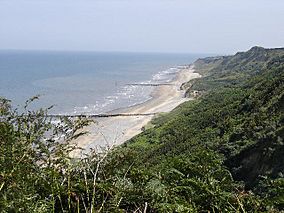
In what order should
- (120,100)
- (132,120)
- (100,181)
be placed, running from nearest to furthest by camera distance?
(100,181)
(132,120)
(120,100)

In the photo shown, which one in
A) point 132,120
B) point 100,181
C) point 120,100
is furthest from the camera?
point 120,100

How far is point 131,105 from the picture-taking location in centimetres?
7469

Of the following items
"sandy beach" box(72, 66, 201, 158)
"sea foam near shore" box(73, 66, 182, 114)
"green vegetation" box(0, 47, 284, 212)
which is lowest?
"sea foam near shore" box(73, 66, 182, 114)

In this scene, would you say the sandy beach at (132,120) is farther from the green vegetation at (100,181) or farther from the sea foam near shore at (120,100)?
the green vegetation at (100,181)

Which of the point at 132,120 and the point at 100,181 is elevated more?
the point at 100,181

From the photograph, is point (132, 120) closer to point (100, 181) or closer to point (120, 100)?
point (120, 100)

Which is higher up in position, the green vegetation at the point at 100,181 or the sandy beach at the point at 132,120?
the green vegetation at the point at 100,181

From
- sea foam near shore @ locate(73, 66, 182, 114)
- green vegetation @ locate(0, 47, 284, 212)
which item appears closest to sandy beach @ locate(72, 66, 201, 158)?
sea foam near shore @ locate(73, 66, 182, 114)

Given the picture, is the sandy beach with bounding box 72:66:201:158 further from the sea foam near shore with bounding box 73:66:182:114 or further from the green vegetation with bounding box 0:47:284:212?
the green vegetation with bounding box 0:47:284:212

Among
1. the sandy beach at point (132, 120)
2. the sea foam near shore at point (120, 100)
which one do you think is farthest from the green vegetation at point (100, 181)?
the sea foam near shore at point (120, 100)

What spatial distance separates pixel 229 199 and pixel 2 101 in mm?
3581

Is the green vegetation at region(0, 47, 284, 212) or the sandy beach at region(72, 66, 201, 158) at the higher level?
the green vegetation at region(0, 47, 284, 212)

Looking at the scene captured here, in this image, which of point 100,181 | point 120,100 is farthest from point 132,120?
point 100,181

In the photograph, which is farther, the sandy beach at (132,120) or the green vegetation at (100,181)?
the sandy beach at (132,120)
